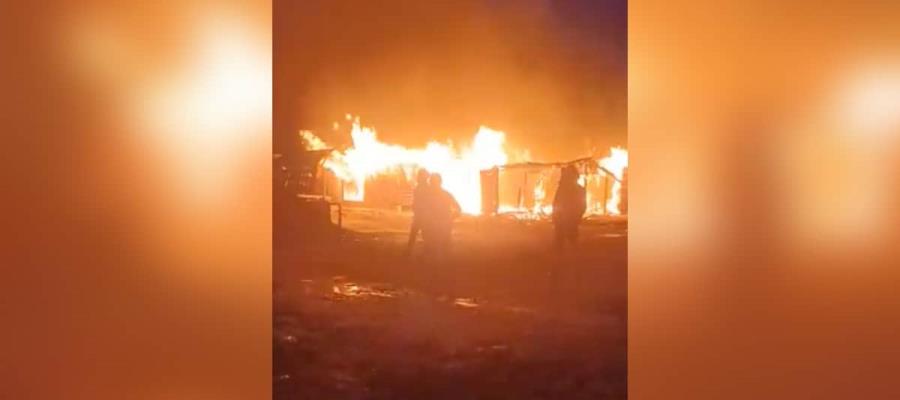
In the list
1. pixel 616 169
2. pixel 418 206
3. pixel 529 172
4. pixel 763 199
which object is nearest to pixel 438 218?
pixel 418 206

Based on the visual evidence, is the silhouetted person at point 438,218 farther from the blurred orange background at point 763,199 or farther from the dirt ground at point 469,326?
the blurred orange background at point 763,199

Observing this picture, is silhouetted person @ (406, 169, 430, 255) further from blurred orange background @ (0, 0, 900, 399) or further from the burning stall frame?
blurred orange background @ (0, 0, 900, 399)

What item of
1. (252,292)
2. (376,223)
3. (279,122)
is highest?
(279,122)

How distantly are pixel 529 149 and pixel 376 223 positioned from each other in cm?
47

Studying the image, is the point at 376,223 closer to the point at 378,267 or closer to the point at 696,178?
the point at 378,267

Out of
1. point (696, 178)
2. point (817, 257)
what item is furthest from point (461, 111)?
point (817, 257)

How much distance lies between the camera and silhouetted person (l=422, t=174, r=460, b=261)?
1966mm

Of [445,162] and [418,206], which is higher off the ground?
[445,162]

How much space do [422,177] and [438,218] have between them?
0.40 feet

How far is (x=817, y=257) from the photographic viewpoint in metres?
1.90

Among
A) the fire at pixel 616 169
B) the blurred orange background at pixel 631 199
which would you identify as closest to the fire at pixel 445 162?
the fire at pixel 616 169

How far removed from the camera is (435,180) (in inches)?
77.3

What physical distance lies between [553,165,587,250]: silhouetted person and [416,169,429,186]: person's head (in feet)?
1.17

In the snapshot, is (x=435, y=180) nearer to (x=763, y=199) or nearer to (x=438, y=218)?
(x=438, y=218)
